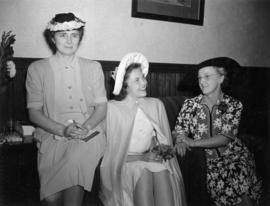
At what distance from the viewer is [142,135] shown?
1.85 metres

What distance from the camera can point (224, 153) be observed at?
191 cm

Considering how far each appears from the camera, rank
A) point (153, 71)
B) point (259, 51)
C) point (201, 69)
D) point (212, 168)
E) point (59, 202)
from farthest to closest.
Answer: point (259, 51), point (153, 71), point (201, 69), point (212, 168), point (59, 202)

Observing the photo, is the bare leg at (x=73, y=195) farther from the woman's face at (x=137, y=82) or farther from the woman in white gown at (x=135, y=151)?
the woman's face at (x=137, y=82)

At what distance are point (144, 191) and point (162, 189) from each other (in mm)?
111

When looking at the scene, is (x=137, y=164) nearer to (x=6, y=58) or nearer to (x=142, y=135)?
(x=142, y=135)

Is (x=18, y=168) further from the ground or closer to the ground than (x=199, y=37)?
closer to the ground

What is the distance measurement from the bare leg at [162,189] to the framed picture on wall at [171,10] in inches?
59.6

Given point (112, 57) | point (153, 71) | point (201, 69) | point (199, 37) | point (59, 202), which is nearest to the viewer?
point (59, 202)

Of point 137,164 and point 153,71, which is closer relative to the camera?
point 137,164

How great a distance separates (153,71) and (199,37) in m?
0.67

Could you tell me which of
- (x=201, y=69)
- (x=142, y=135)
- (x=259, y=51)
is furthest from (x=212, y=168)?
(x=259, y=51)

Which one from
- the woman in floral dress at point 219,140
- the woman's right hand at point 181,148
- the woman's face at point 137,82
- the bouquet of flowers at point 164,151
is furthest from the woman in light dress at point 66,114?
the woman in floral dress at point 219,140

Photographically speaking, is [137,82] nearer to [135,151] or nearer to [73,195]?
[135,151]

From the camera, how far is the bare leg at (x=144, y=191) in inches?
60.8
